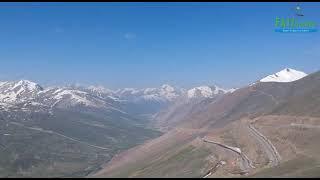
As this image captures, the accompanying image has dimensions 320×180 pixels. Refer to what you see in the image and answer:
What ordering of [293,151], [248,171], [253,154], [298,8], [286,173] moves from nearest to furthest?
[298,8] → [286,173] → [248,171] → [293,151] → [253,154]

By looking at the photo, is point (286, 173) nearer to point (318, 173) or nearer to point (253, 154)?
point (318, 173)

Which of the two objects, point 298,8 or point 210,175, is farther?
point 210,175

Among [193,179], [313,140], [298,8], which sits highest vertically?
[298,8]

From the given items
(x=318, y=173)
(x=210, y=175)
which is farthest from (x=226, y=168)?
(x=318, y=173)

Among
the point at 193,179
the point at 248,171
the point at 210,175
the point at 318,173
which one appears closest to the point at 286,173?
the point at 318,173

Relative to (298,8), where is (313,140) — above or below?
below

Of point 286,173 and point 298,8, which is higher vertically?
point 298,8

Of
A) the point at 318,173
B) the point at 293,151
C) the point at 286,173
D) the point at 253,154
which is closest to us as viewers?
the point at 318,173

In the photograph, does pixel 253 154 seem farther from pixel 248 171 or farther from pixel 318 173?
pixel 318 173

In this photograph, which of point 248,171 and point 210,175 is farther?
point 210,175
